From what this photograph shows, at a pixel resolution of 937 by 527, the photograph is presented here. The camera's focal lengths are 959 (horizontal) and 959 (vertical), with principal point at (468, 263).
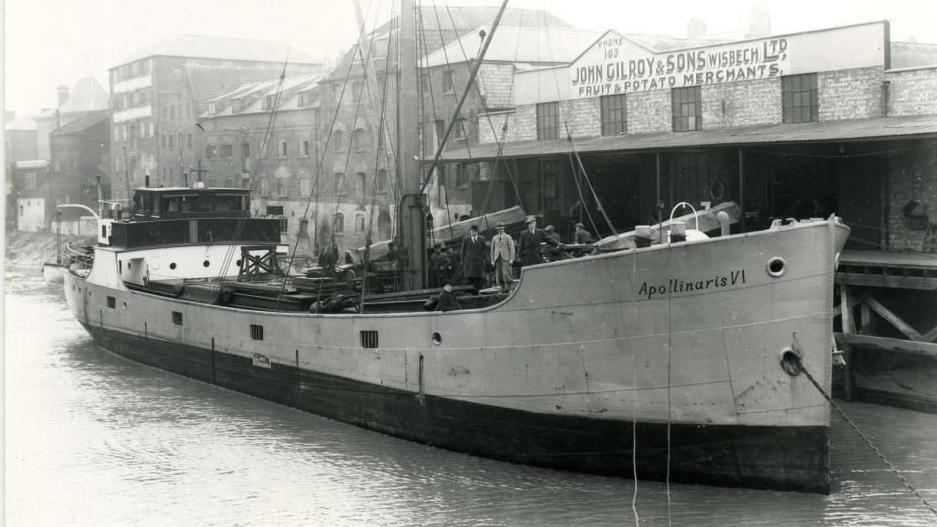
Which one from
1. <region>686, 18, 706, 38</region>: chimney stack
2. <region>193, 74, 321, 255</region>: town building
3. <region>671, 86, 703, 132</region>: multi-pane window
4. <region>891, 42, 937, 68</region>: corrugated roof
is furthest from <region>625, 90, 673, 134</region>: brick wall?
<region>193, 74, 321, 255</region>: town building

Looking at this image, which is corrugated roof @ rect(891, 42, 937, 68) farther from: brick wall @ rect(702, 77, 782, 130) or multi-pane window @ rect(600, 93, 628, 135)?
multi-pane window @ rect(600, 93, 628, 135)

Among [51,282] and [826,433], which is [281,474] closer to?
[826,433]

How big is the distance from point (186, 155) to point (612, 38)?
96.2 feet

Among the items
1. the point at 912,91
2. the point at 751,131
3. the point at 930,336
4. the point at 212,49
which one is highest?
the point at 212,49

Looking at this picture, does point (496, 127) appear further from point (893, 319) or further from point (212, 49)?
point (212, 49)

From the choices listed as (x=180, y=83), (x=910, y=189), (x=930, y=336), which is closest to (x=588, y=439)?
(x=930, y=336)

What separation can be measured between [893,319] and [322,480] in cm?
934

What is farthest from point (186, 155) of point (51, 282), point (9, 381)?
point (9, 381)

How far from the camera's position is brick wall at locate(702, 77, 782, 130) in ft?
76.4

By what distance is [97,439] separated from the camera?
14.4m

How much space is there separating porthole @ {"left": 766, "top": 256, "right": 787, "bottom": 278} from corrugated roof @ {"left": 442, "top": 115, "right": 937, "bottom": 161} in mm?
7768

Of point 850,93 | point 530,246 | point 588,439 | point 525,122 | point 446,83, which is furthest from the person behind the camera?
point 446,83

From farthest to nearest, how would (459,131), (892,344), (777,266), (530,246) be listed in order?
(459,131) → (892,344) → (530,246) → (777,266)

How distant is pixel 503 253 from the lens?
46.1 ft
